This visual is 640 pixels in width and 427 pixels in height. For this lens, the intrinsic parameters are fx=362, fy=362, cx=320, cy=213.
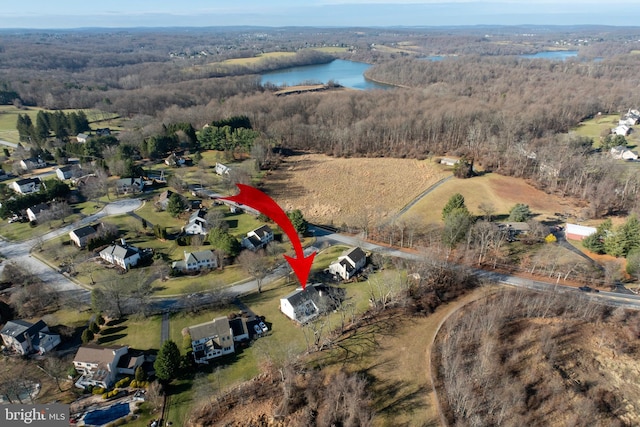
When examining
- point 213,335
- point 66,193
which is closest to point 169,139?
point 66,193

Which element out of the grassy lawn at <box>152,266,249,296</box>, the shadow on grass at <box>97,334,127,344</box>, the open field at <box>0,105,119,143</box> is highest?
the open field at <box>0,105,119,143</box>

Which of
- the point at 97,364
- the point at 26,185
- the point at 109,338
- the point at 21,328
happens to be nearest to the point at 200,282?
the point at 109,338

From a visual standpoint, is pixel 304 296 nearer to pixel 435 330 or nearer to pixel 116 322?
pixel 435 330

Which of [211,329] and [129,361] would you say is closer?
[129,361]

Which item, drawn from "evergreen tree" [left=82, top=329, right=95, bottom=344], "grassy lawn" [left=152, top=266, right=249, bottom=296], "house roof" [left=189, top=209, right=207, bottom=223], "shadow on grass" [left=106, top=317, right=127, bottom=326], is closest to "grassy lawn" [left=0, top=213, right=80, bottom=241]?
"house roof" [left=189, top=209, right=207, bottom=223]

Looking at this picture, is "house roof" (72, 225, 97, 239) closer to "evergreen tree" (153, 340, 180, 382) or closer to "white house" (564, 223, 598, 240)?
"evergreen tree" (153, 340, 180, 382)

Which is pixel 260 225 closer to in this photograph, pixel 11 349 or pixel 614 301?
pixel 11 349

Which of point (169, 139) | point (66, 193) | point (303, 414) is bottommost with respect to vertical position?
point (303, 414)
